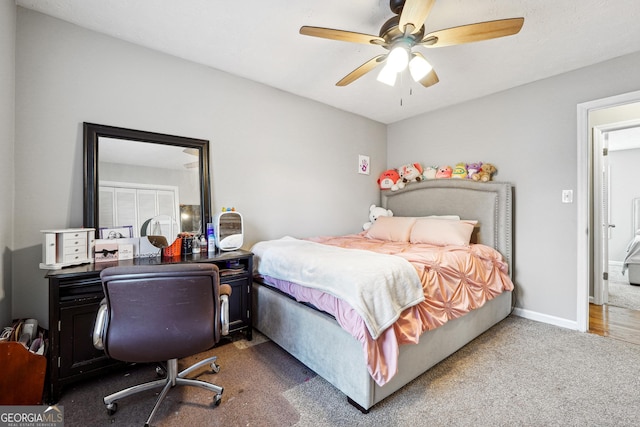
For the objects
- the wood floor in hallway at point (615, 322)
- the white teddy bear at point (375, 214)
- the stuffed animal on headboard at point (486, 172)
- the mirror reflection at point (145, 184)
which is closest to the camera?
the mirror reflection at point (145, 184)

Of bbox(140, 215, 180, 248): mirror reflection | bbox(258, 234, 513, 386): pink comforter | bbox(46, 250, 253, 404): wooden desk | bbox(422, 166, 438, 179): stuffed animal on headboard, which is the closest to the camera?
bbox(258, 234, 513, 386): pink comforter

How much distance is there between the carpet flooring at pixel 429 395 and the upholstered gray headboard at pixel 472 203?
116 centimetres

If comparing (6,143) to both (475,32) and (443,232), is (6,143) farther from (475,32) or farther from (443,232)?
(443,232)

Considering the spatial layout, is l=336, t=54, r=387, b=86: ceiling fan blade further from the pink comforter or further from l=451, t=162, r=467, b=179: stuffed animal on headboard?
l=451, t=162, r=467, b=179: stuffed animal on headboard

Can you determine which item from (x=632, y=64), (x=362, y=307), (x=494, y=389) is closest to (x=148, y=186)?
(x=362, y=307)

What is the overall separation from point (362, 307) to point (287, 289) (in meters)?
0.83

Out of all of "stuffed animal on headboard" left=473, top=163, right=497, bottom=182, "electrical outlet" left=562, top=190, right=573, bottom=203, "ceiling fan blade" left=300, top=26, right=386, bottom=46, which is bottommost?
"electrical outlet" left=562, top=190, right=573, bottom=203

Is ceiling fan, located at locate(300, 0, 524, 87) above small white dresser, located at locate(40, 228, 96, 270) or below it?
above

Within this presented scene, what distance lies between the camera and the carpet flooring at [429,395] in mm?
1488

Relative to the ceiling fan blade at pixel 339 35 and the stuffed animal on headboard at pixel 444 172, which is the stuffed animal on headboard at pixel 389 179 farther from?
the ceiling fan blade at pixel 339 35

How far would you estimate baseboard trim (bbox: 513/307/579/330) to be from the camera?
2.66 metres

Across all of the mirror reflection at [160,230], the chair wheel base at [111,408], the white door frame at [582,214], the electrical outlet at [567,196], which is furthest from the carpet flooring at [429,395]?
the electrical outlet at [567,196]

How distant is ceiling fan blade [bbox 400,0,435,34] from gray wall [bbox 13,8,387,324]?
1.87 metres

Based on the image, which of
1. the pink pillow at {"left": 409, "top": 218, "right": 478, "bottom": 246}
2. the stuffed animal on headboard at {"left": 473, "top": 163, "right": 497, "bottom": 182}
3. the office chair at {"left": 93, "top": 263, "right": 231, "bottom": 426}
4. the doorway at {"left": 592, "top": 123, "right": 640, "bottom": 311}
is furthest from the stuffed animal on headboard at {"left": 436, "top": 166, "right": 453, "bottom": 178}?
the office chair at {"left": 93, "top": 263, "right": 231, "bottom": 426}
